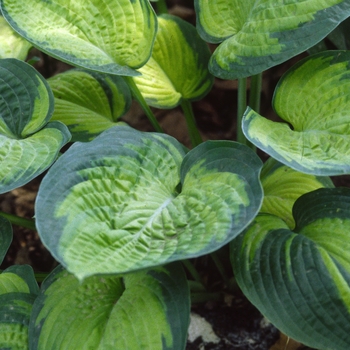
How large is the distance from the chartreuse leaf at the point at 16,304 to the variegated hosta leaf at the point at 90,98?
Result: 36 cm

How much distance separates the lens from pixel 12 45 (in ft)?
3.55

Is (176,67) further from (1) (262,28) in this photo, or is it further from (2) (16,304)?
(2) (16,304)

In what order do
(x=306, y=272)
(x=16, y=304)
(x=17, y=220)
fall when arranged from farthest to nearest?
(x=17, y=220) < (x=16, y=304) < (x=306, y=272)

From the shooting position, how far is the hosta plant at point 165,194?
596 millimetres

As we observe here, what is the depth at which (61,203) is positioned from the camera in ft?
1.95

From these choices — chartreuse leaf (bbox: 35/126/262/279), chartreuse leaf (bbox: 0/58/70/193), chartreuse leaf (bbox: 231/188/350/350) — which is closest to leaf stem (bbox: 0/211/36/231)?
chartreuse leaf (bbox: 0/58/70/193)

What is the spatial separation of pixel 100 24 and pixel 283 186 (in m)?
0.51

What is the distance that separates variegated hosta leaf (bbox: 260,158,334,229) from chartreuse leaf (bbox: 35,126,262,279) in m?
0.26

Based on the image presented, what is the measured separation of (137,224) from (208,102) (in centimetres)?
111

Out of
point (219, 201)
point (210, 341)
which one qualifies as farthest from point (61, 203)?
point (210, 341)

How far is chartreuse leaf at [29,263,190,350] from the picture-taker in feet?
2.10

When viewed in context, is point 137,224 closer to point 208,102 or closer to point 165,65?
point 165,65

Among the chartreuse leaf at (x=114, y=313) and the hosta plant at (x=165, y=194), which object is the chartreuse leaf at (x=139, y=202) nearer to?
the hosta plant at (x=165, y=194)

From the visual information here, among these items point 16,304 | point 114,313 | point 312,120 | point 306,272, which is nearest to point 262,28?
point 312,120
